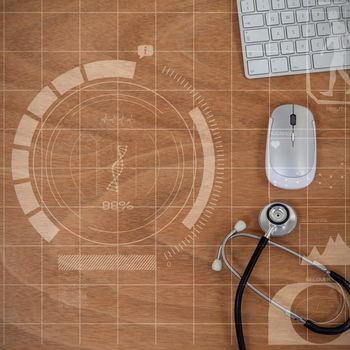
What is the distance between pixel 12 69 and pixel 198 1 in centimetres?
46

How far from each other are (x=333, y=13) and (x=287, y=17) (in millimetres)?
105

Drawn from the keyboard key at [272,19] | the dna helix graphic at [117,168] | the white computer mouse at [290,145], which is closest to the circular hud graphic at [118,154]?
the dna helix graphic at [117,168]

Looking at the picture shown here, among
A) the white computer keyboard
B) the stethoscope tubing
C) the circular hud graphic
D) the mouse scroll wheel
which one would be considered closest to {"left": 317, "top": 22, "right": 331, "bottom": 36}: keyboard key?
the white computer keyboard

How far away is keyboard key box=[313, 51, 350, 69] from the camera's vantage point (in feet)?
3.11

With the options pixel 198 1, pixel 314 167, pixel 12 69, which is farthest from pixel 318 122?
pixel 12 69

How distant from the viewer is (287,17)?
0.95 m

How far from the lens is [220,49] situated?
0.96 meters

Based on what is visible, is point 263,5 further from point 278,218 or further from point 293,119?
point 278,218

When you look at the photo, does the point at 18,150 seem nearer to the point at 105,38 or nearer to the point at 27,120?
the point at 27,120

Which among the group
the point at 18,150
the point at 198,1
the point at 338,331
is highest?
the point at 198,1

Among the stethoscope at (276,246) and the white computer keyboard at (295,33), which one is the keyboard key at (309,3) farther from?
the stethoscope at (276,246)

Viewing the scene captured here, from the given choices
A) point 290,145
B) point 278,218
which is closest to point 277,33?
point 290,145

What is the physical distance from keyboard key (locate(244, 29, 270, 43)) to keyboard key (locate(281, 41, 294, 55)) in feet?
0.13

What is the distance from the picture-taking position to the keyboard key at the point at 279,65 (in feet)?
3.12
